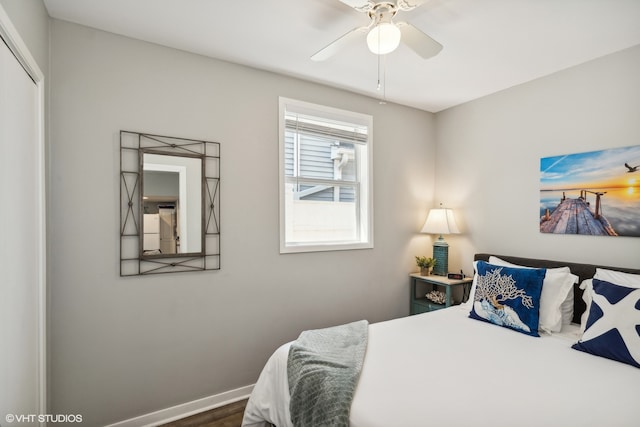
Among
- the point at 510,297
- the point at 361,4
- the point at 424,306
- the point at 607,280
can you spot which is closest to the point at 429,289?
the point at 424,306

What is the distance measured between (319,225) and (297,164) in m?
0.59

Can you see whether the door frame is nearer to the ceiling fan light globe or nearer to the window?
the window

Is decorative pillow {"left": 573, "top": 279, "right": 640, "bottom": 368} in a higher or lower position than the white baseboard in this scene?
higher

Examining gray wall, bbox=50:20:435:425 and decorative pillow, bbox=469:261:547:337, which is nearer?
gray wall, bbox=50:20:435:425

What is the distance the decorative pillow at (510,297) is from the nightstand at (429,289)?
611mm

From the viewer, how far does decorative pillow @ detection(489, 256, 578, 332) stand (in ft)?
7.12

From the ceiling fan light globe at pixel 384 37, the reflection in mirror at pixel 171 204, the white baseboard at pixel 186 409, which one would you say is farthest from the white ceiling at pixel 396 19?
the white baseboard at pixel 186 409

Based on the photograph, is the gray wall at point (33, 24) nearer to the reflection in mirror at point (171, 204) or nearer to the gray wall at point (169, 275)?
the gray wall at point (169, 275)

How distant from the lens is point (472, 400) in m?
1.38

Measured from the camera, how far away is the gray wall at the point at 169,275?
1996mm

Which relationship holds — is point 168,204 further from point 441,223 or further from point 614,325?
point 614,325

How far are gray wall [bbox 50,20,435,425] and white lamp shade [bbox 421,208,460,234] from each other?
78 cm

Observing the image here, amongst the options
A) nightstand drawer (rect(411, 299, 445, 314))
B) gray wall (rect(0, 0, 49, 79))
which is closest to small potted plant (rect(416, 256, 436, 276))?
nightstand drawer (rect(411, 299, 445, 314))

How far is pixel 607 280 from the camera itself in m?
2.07
